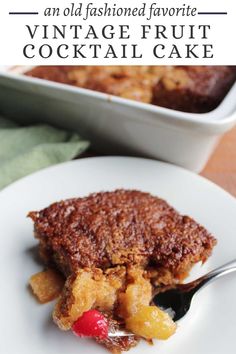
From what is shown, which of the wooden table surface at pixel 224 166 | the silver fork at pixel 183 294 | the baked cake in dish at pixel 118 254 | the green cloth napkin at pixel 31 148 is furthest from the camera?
the wooden table surface at pixel 224 166

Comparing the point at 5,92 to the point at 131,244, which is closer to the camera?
the point at 131,244

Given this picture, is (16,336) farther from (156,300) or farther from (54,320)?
(156,300)

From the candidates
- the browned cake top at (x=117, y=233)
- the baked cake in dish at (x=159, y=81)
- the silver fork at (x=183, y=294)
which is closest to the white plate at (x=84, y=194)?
the silver fork at (x=183, y=294)

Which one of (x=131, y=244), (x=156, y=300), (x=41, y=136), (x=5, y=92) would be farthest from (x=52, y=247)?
(x=5, y=92)

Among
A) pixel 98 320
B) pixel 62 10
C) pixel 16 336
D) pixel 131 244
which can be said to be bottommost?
pixel 16 336

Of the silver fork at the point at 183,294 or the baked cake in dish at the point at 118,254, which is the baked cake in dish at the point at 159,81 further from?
the silver fork at the point at 183,294

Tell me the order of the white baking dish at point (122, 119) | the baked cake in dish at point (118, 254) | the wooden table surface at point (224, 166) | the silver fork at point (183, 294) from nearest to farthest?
the baked cake in dish at point (118, 254) < the silver fork at point (183, 294) < the white baking dish at point (122, 119) < the wooden table surface at point (224, 166)

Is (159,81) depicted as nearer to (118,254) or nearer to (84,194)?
(84,194)

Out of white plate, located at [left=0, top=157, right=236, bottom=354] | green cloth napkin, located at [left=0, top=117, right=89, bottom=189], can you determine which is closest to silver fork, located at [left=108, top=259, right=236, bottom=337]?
white plate, located at [left=0, top=157, right=236, bottom=354]
